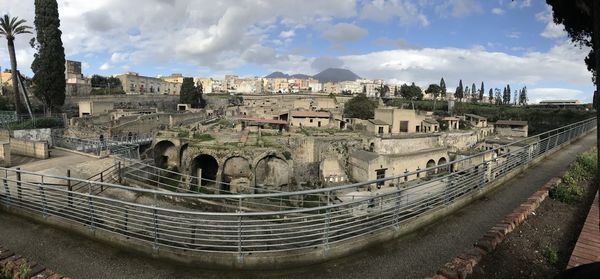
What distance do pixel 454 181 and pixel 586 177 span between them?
443cm

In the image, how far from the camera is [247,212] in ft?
19.4

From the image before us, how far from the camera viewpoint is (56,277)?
454cm

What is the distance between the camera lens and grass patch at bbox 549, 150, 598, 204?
25.0ft

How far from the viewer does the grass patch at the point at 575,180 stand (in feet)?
25.0

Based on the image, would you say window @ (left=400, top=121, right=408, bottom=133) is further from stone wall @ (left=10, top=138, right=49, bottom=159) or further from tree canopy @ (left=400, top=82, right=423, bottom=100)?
tree canopy @ (left=400, top=82, right=423, bottom=100)

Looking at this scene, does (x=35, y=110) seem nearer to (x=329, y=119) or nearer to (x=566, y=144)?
(x=329, y=119)

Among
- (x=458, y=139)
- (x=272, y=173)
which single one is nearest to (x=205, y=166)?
(x=272, y=173)

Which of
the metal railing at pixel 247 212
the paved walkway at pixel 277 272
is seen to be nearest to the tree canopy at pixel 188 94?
the metal railing at pixel 247 212

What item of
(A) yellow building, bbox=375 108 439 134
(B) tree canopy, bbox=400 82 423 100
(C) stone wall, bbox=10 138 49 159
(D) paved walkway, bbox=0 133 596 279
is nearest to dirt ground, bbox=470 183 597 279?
(D) paved walkway, bbox=0 133 596 279

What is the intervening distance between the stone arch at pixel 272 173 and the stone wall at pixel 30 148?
18874mm

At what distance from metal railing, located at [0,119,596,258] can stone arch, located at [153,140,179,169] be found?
23254 millimetres

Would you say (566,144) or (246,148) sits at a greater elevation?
(566,144)

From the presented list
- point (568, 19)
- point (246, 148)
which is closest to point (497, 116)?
point (246, 148)

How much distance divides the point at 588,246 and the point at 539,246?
2.71 ft
